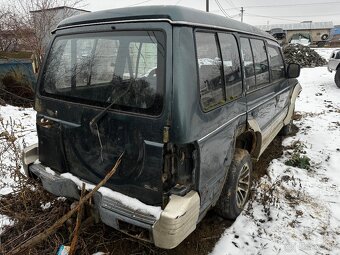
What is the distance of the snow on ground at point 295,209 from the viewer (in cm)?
285

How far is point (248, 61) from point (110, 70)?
66.4 inches

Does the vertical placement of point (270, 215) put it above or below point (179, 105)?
below

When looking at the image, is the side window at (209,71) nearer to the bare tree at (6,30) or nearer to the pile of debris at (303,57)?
the bare tree at (6,30)

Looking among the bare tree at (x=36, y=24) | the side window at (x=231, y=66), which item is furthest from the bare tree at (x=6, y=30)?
the side window at (x=231, y=66)

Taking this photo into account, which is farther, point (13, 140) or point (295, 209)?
point (295, 209)

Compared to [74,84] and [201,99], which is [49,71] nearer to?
[74,84]

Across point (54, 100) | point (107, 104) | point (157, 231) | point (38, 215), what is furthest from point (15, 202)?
point (157, 231)

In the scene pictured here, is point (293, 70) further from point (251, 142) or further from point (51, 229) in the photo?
point (51, 229)

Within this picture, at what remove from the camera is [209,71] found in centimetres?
243

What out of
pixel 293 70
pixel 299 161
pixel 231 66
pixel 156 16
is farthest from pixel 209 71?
pixel 293 70

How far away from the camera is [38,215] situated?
3033mm

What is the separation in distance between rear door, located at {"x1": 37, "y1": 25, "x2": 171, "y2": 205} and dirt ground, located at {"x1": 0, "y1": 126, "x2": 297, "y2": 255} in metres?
0.59

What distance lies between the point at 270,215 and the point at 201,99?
184cm

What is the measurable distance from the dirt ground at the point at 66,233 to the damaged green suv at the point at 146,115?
307mm
